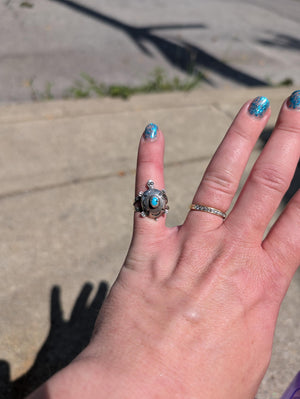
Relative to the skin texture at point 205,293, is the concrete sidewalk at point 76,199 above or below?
below

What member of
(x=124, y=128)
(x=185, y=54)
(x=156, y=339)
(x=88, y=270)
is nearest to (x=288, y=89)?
(x=185, y=54)

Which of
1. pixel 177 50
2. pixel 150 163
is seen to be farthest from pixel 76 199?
pixel 177 50

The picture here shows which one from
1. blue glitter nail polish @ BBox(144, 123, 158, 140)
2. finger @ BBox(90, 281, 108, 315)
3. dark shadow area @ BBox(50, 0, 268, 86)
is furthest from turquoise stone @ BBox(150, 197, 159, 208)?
dark shadow area @ BBox(50, 0, 268, 86)

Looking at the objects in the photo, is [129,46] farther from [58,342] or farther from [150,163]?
[58,342]

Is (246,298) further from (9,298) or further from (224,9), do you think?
(224,9)

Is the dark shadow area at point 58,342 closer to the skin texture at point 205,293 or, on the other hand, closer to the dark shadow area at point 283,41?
the skin texture at point 205,293

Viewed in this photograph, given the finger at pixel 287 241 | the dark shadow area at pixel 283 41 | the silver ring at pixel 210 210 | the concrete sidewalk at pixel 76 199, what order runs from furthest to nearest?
1. the dark shadow area at pixel 283 41
2. the concrete sidewalk at pixel 76 199
3. the silver ring at pixel 210 210
4. the finger at pixel 287 241

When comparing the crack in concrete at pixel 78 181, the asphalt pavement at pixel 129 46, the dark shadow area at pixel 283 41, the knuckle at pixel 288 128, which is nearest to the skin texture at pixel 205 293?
the knuckle at pixel 288 128
